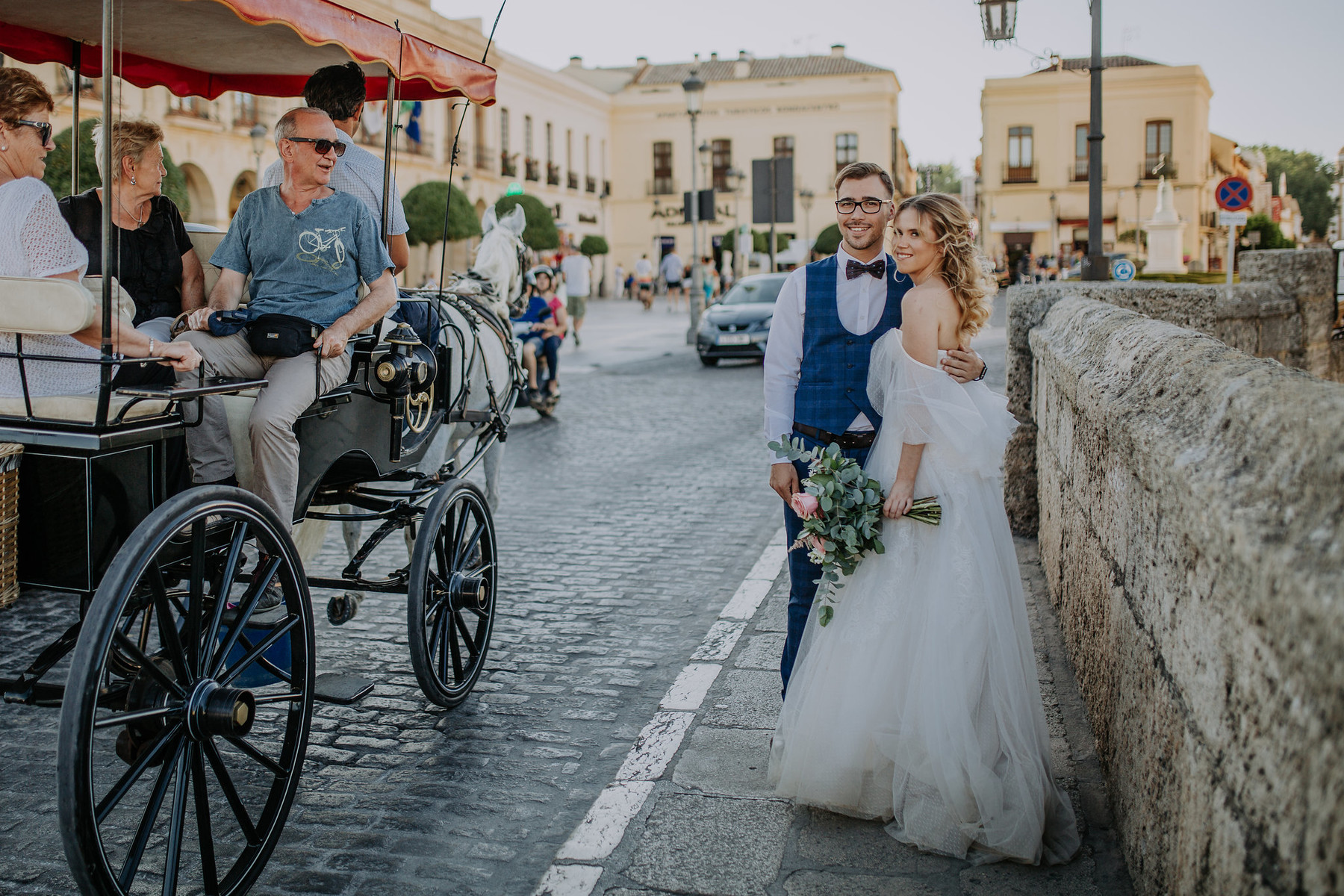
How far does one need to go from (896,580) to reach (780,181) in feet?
58.0

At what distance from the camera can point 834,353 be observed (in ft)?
12.2

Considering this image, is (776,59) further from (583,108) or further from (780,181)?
(780,181)

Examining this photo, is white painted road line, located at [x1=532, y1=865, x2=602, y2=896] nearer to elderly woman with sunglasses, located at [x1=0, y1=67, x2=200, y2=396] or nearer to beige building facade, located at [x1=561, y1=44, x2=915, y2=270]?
elderly woman with sunglasses, located at [x1=0, y1=67, x2=200, y2=396]

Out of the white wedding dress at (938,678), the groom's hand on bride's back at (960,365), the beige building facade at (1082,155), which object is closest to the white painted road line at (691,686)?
the white wedding dress at (938,678)

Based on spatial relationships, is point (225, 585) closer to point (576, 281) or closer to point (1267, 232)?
point (576, 281)

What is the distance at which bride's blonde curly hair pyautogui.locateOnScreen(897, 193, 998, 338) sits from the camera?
3.41 m

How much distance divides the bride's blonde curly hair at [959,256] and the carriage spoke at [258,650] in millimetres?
2087

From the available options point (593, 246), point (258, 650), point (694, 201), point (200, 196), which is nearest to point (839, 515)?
point (258, 650)

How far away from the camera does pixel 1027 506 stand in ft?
22.3

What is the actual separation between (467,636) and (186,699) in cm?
167

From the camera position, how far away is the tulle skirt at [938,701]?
3154 millimetres

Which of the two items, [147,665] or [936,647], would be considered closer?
[147,665]

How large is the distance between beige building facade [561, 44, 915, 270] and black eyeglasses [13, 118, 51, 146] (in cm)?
5943

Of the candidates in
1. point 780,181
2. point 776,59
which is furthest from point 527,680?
point 776,59
